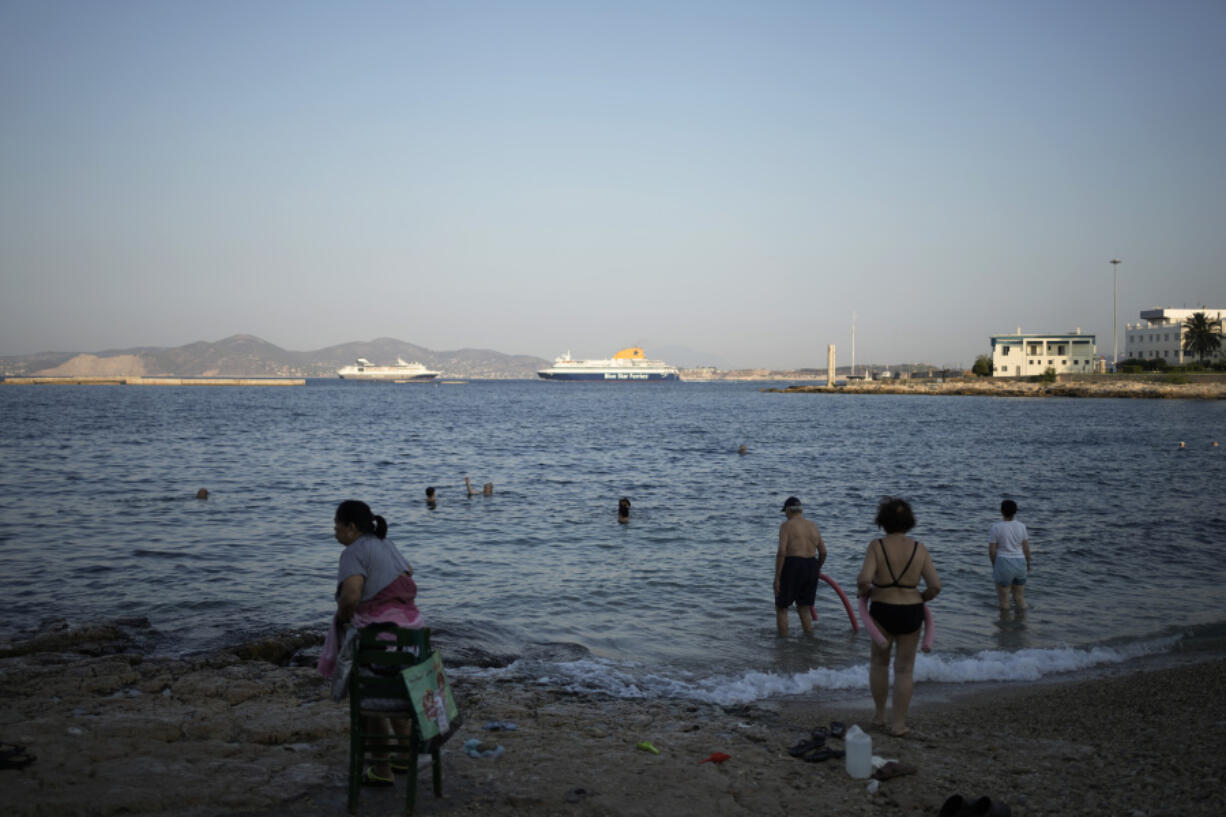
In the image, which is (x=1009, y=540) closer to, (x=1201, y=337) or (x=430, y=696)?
(x=430, y=696)

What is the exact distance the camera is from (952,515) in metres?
18.5

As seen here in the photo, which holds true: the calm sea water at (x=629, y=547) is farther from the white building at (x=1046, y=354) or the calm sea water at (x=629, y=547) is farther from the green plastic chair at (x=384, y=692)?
the white building at (x=1046, y=354)

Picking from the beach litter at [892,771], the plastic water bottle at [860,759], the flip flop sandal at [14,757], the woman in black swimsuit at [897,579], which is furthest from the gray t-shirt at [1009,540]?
the flip flop sandal at [14,757]

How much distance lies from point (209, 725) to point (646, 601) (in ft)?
20.9

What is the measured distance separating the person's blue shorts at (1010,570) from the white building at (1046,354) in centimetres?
11202

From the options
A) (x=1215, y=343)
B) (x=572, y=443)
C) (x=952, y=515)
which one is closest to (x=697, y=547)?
(x=952, y=515)

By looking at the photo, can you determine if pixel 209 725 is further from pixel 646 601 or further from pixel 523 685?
pixel 646 601

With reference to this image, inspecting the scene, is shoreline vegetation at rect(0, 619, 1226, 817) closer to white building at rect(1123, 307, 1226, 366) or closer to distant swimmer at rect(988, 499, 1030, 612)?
distant swimmer at rect(988, 499, 1030, 612)

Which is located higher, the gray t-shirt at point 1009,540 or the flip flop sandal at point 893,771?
the gray t-shirt at point 1009,540

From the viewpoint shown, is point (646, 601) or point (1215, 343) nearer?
point (646, 601)

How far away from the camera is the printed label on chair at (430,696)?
169 inches

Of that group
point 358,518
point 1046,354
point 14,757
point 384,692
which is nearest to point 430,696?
point 384,692

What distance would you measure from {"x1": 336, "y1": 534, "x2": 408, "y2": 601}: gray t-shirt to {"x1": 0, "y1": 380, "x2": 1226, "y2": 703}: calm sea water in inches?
143

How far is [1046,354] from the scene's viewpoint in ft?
361
